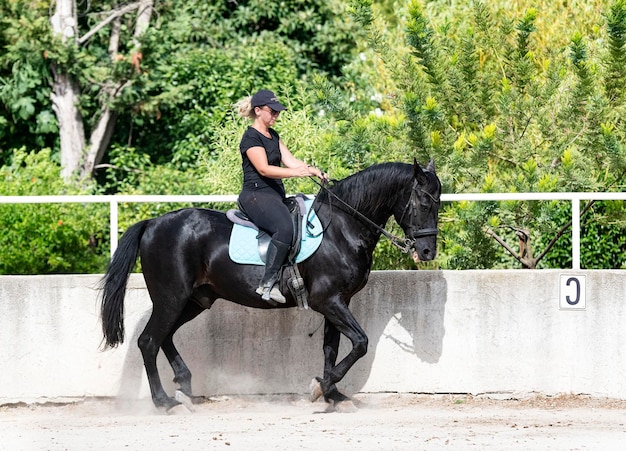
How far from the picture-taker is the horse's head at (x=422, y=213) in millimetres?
8859

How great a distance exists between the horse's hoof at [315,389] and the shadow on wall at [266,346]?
0.74m

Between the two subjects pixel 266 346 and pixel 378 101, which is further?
pixel 378 101

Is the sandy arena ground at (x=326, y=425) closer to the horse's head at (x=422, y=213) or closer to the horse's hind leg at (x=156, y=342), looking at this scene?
the horse's hind leg at (x=156, y=342)

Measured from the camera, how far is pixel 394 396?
9.84m

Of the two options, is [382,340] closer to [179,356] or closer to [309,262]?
[309,262]

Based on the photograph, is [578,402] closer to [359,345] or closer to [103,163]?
[359,345]

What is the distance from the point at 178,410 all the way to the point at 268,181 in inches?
80.5

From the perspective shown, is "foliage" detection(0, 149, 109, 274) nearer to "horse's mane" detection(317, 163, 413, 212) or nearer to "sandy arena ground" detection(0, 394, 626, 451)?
"sandy arena ground" detection(0, 394, 626, 451)

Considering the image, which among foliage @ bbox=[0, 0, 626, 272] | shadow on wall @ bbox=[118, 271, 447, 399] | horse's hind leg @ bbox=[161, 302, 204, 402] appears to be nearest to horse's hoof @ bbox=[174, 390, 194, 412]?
horse's hind leg @ bbox=[161, 302, 204, 402]

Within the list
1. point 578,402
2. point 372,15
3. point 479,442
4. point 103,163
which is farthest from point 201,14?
point 479,442

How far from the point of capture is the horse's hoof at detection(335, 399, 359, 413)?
9.16 meters

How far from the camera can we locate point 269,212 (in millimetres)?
8922

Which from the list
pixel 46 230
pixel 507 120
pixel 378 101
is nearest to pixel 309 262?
pixel 507 120

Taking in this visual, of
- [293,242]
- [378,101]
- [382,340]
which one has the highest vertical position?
[378,101]
